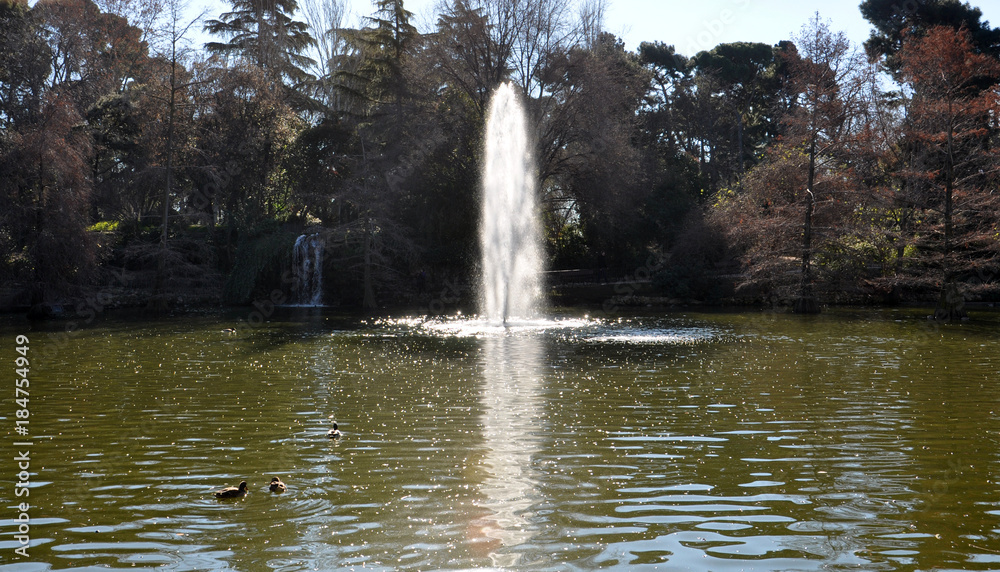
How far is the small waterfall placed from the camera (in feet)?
119

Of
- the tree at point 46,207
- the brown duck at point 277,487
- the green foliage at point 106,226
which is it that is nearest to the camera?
the brown duck at point 277,487

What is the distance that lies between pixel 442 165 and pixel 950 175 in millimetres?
21598

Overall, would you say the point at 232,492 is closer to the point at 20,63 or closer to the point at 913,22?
the point at 20,63

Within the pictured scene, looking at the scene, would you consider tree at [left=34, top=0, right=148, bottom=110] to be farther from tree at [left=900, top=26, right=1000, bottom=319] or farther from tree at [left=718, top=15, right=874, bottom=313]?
tree at [left=900, top=26, right=1000, bottom=319]

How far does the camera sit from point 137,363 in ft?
48.9

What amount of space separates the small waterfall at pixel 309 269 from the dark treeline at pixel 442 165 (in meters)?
0.60

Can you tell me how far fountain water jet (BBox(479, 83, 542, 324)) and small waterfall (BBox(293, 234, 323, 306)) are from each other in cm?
813

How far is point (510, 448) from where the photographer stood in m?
7.88

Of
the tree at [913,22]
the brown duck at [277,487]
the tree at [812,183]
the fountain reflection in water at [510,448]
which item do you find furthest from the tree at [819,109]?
the brown duck at [277,487]

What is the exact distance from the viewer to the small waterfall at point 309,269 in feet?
119

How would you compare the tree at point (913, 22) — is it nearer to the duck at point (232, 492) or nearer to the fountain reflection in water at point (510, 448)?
the fountain reflection in water at point (510, 448)

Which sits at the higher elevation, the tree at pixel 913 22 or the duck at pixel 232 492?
the tree at pixel 913 22

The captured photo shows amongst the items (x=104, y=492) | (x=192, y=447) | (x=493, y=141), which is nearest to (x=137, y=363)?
(x=192, y=447)

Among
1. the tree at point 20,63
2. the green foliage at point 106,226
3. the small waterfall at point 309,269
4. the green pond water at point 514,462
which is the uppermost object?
the tree at point 20,63
